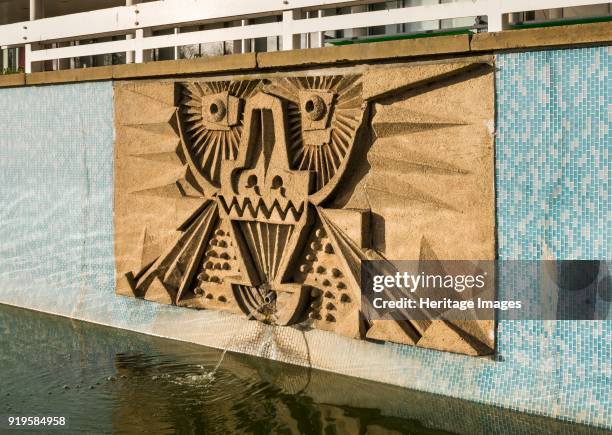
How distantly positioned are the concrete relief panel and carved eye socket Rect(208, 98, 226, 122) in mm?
13

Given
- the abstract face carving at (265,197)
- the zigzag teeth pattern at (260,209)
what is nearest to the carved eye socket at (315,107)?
the abstract face carving at (265,197)

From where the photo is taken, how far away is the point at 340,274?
6.54m

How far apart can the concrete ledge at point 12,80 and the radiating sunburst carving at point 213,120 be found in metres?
2.56

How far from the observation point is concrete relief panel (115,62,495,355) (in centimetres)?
588

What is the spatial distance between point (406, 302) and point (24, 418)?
278 cm

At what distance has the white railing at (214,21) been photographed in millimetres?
5961

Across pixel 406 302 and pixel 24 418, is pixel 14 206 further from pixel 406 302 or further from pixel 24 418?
pixel 406 302

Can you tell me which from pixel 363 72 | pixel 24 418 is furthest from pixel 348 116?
pixel 24 418

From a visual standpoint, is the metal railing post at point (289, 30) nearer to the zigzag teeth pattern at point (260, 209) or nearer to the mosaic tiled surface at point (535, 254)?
the zigzag teeth pattern at point (260, 209)

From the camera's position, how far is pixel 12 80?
30.6 ft

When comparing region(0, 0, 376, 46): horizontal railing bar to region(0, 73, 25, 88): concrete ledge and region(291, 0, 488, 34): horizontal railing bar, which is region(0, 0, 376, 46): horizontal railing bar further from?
region(0, 73, 25, 88): concrete ledge

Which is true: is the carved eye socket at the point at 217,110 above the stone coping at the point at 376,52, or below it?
below

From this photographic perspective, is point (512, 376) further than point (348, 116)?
No

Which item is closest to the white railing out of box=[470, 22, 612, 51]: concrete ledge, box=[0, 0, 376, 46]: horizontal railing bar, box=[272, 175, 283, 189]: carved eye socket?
box=[0, 0, 376, 46]: horizontal railing bar
